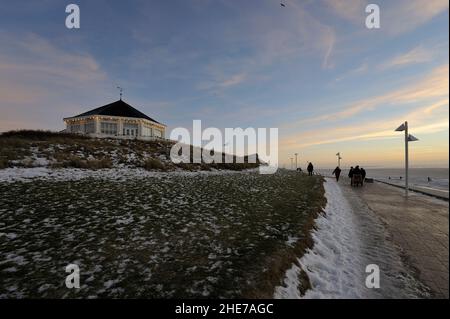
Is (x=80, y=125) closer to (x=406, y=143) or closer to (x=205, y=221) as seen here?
(x=205, y=221)

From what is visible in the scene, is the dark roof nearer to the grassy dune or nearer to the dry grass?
the dry grass

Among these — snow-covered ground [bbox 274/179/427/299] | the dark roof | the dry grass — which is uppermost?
the dark roof

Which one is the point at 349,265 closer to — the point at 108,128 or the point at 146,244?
the point at 146,244

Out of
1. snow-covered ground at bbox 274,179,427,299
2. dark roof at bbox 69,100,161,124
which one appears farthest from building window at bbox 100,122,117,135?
snow-covered ground at bbox 274,179,427,299

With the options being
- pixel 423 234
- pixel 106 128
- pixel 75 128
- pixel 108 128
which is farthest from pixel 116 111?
pixel 423 234

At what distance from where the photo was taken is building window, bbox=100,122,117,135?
44719 millimetres

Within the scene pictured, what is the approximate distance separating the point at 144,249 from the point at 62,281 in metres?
1.79

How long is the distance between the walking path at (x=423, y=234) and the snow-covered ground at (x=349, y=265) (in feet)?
0.96

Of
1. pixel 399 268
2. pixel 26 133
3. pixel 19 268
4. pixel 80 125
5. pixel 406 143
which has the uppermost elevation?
pixel 80 125

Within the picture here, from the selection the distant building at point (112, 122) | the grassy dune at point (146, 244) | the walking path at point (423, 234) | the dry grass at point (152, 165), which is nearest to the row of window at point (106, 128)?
the distant building at point (112, 122)

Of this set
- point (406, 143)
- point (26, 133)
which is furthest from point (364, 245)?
point (26, 133)

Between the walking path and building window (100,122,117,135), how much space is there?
45.2 meters

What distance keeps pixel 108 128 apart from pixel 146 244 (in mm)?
45054
